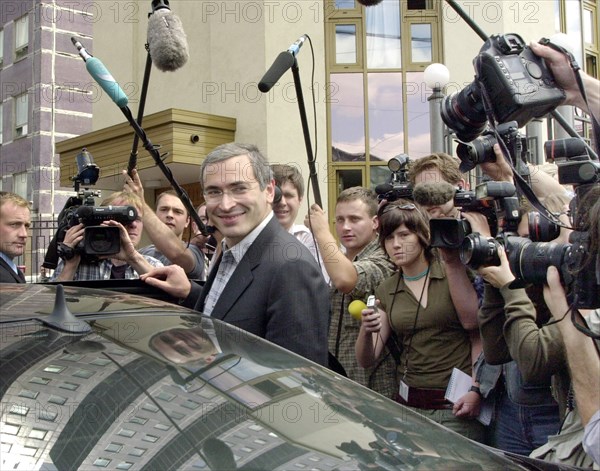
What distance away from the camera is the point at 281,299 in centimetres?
286

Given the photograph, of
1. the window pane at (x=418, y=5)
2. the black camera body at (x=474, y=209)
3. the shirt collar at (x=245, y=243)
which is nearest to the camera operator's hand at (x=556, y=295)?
the black camera body at (x=474, y=209)

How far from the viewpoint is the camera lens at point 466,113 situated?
8.93ft

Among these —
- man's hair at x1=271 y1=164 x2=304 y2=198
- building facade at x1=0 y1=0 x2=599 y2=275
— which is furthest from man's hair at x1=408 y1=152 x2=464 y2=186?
building facade at x1=0 y1=0 x2=599 y2=275

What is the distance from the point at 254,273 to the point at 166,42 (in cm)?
126

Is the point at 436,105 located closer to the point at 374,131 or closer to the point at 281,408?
the point at 374,131

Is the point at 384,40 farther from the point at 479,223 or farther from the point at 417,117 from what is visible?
the point at 479,223

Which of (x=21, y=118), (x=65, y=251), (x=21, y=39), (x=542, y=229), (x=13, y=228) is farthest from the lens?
(x=21, y=118)

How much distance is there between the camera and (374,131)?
524 inches

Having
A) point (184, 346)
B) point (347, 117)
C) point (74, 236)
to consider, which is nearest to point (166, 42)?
point (74, 236)

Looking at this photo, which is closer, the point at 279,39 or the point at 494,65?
the point at 494,65

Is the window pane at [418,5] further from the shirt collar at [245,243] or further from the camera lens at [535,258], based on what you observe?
the camera lens at [535,258]

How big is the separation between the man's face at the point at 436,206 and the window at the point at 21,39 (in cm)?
2818

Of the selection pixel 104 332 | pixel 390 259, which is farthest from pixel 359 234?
pixel 104 332

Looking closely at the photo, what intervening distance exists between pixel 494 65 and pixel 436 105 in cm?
640
